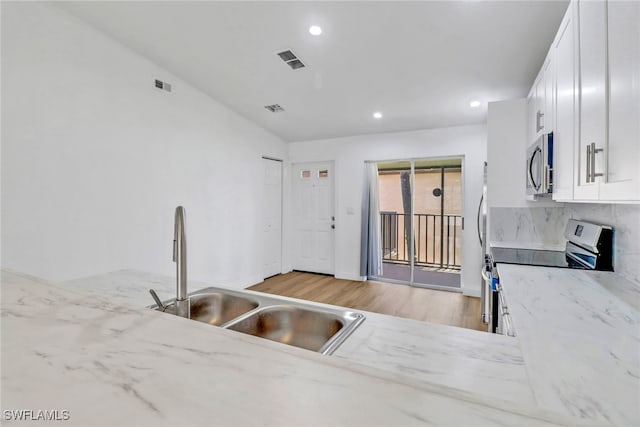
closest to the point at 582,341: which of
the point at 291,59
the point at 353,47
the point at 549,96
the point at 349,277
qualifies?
the point at 549,96

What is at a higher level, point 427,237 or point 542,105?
point 542,105

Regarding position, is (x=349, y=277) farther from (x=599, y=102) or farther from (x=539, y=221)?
(x=599, y=102)

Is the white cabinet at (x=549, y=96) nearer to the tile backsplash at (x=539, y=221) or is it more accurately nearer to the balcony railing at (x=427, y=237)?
the tile backsplash at (x=539, y=221)

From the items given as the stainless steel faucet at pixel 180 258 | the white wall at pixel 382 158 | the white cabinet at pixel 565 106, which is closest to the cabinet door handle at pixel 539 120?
the white cabinet at pixel 565 106

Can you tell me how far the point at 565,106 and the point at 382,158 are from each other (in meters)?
3.19

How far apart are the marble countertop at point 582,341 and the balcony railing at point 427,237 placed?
313 cm

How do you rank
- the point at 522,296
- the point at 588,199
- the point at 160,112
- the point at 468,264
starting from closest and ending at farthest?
the point at 588,199
the point at 522,296
the point at 160,112
the point at 468,264

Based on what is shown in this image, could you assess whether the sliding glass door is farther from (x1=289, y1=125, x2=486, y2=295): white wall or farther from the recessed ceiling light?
the recessed ceiling light

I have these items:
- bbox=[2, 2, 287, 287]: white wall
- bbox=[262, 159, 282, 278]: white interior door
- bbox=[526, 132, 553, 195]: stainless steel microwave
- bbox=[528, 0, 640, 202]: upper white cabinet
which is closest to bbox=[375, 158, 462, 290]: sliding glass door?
bbox=[262, 159, 282, 278]: white interior door

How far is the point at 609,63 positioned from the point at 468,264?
11.6 feet

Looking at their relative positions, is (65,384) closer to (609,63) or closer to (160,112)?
(609,63)

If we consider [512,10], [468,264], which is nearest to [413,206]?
[468,264]

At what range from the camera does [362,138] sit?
4859mm

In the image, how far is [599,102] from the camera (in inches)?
44.0
